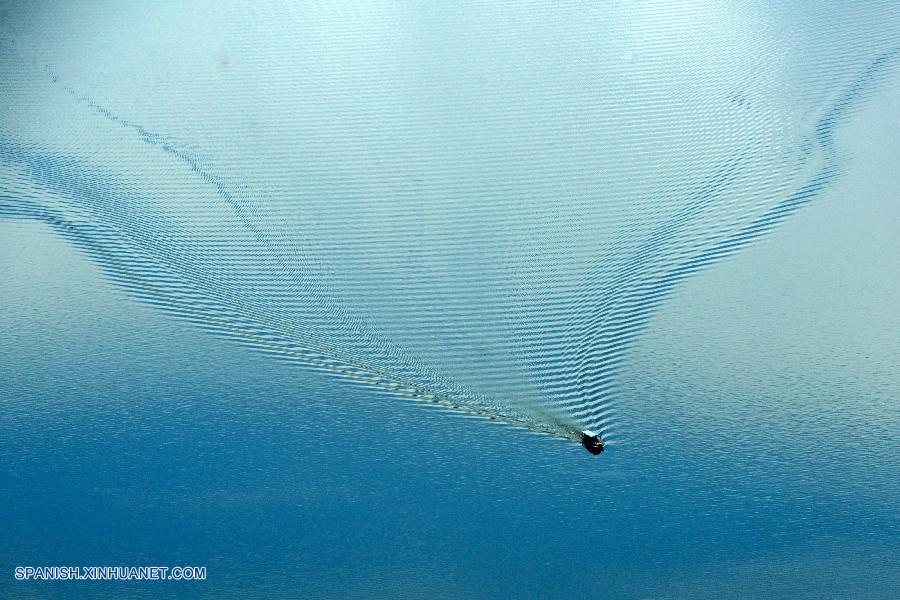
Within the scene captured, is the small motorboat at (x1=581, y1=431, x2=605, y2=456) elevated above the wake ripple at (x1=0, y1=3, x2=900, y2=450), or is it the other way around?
the wake ripple at (x1=0, y1=3, x2=900, y2=450)

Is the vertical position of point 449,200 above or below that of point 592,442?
above

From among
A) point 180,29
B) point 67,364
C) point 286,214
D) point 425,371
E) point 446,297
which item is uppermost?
point 180,29

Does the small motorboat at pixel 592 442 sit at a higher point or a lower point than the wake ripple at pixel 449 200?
lower

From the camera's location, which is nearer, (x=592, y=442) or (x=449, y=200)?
(x=592, y=442)

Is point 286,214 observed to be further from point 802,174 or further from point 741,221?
point 802,174

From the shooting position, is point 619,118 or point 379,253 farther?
point 619,118

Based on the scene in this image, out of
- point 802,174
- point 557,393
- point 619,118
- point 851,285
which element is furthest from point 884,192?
point 557,393

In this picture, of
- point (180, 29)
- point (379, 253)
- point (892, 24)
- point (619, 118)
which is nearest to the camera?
point (379, 253)

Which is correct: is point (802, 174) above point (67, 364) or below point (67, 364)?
above
